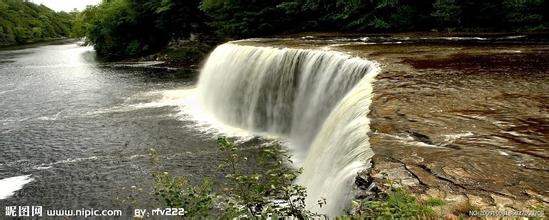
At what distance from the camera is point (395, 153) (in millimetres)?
5508

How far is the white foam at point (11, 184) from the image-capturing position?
10.2 meters

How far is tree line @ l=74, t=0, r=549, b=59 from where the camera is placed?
2223cm

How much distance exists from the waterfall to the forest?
91.7 metres

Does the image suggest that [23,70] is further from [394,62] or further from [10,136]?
[394,62]

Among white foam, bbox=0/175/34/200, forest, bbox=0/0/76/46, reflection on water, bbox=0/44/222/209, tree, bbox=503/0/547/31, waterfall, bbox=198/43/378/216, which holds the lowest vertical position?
white foam, bbox=0/175/34/200

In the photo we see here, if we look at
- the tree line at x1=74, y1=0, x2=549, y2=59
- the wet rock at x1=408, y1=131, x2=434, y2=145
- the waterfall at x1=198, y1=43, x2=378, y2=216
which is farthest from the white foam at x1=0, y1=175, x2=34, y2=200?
the tree line at x1=74, y1=0, x2=549, y2=59

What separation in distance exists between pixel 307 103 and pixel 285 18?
17635 millimetres

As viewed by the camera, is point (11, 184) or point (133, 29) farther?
point (133, 29)

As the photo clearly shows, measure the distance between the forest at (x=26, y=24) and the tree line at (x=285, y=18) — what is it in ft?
201

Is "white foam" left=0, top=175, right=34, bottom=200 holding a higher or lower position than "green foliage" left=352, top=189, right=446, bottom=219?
lower

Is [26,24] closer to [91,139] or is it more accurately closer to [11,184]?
[91,139]

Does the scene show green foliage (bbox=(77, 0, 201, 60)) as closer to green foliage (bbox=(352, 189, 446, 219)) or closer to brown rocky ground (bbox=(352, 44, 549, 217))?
brown rocky ground (bbox=(352, 44, 549, 217))

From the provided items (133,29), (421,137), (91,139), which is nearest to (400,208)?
(421,137)

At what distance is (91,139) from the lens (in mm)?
14328
